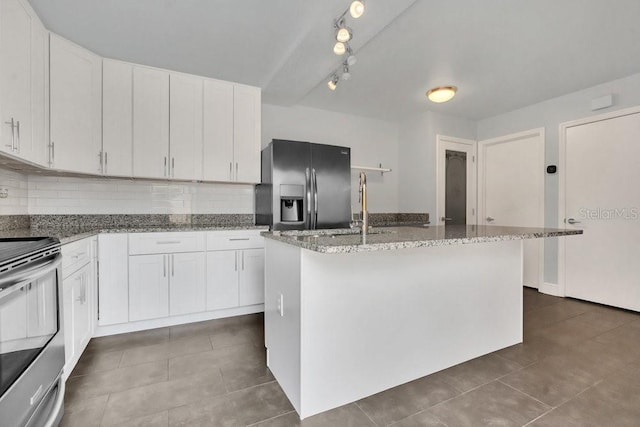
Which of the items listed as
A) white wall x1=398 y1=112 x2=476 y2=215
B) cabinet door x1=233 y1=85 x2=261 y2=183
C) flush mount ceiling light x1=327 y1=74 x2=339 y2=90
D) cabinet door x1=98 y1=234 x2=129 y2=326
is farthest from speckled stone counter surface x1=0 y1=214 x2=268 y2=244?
white wall x1=398 y1=112 x2=476 y2=215

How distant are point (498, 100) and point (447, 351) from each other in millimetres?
3399

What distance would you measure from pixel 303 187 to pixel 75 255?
6.68 ft

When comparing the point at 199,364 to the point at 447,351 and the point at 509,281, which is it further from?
the point at 509,281

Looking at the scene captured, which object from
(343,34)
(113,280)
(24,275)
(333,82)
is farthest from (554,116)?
(113,280)

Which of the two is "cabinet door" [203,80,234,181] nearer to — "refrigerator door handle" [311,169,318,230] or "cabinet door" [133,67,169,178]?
"cabinet door" [133,67,169,178]

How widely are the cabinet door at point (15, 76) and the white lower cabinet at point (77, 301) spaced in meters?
0.75

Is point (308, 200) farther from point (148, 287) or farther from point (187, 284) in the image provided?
point (148, 287)

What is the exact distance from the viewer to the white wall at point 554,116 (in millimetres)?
3232

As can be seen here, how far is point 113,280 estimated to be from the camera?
8.34 ft

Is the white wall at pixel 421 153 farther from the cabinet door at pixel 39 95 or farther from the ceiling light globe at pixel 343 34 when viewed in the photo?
the cabinet door at pixel 39 95

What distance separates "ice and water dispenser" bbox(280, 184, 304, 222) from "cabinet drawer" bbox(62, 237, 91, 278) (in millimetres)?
1682

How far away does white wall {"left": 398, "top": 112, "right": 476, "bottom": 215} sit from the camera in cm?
435

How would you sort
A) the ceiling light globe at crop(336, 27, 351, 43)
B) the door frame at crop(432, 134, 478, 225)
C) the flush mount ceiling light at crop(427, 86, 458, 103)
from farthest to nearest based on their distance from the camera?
the door frame at crop(432, 134, 478, 225), the flush mount ceiling light at crop(427, 86, 458, 103), the ceiling light globe at crop(336, 27, 351, 43)

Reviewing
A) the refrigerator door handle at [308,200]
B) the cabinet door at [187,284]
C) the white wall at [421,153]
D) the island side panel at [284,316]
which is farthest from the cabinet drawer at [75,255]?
the white wall at [421,153]
